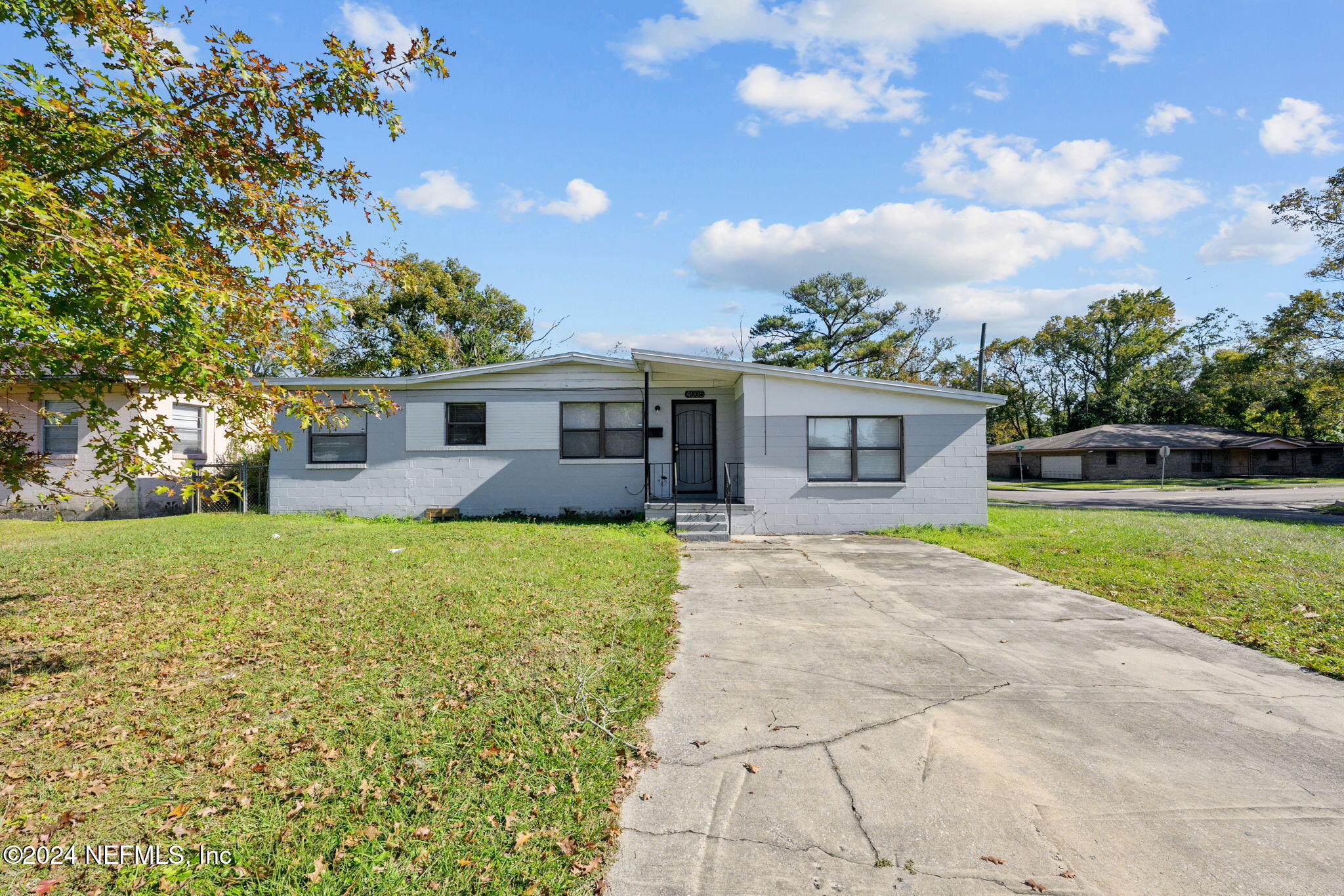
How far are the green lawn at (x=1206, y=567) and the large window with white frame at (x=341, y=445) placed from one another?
36.1ft

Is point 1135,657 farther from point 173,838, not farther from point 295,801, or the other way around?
point 173,838

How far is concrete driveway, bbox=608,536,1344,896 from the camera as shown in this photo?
7.68 feet

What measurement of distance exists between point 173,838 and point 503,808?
1280 millimetres

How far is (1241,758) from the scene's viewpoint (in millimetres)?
3145

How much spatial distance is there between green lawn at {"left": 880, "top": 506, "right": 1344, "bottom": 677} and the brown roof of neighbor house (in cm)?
2690

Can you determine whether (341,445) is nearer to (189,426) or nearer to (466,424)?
(466,424)

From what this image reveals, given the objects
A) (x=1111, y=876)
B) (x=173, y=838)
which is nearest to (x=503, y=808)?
(x=173, y=838)

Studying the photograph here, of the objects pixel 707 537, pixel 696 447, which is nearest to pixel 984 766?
pixel 707 537

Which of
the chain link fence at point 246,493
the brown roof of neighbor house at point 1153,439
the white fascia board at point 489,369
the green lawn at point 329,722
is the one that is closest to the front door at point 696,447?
the white fascia board at point 489,369

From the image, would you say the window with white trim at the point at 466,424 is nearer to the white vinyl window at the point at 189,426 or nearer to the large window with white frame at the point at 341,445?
the large window with white frame at the point at 341,445

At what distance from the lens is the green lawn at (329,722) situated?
243 centimetres

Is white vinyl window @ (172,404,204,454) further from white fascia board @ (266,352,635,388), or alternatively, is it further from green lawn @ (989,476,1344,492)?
green lawn @ (989,476,1344,492)

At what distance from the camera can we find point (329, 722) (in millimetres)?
3504

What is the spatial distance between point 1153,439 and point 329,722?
45998 millimetres
